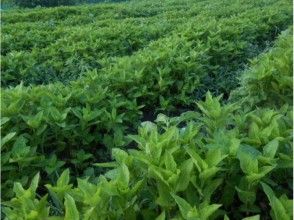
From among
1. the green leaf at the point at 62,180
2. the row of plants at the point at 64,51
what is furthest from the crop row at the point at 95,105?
the row of plants at the point at 64,51

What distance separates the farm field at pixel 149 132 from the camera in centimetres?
188

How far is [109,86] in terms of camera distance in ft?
12.6

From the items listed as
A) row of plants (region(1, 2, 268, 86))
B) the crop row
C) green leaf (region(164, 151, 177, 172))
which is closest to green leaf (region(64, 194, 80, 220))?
green leaf (region(164, 151, 177, 172))

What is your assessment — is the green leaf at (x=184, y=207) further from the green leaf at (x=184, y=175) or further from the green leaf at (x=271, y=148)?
the green leaf at (x=271, y=148)

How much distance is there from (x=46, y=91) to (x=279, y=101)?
1.70 m

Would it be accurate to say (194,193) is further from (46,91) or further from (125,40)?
(125,40)

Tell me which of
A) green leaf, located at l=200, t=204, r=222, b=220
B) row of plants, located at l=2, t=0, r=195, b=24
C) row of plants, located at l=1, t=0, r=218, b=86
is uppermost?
green leaf, located at l=200, t=204, r=222, b=220

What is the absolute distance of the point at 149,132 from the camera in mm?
2588

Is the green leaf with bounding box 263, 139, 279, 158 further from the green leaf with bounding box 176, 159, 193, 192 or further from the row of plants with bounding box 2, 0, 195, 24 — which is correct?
the row of plants with bounding box 2, 0, 195, 24

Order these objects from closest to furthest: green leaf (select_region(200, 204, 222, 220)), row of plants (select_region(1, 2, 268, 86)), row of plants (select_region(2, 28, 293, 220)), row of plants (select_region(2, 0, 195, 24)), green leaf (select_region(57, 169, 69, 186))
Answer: green leaf (select_region(200, 204, 222, 220)), row of plants (select_region(2, 28, 293, 220)), green leaf (select_region(57, 169, 69, 186)), row of plants (select_region(1, 2, 268, 86)), row of plants (select_region(2, 0, 195, 24))

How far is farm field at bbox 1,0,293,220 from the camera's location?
188cm

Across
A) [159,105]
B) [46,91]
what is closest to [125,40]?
[159,105]

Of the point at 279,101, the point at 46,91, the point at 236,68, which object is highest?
the point at 46,91

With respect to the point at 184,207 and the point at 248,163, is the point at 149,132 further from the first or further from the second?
the point at 184,207
